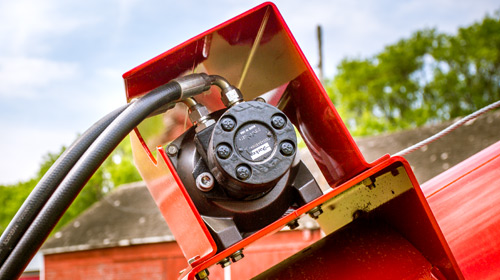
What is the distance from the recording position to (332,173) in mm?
1347

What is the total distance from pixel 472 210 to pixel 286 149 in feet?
2.26

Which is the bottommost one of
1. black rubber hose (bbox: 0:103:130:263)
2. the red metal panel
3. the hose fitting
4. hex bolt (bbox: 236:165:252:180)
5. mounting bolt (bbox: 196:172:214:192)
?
the red metal panel

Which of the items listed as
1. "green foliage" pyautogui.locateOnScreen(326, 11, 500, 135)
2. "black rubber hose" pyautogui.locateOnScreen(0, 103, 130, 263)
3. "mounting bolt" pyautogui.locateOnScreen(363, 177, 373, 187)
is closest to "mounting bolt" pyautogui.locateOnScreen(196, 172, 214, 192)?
"black rubber hose" pyautogui.locateOnScreen(0, 103, 130, 263)

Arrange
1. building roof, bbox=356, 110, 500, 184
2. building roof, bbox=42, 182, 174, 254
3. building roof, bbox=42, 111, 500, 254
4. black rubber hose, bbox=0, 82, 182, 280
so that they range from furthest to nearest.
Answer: building roof, bbox=42, 182, 174, 254 → building roof, bbox=42, 111, 500, 254 → building roof, bbox=356, 110, 500, 184 → black rubber hose, bbox=0, 82, 182, 280

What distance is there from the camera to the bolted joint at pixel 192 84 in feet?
3.69

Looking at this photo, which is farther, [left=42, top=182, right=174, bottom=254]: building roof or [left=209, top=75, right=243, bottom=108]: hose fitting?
[left=42, top=182, right=174, bottom=254]: building roof

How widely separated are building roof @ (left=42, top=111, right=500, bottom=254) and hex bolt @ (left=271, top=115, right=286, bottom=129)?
9095mm

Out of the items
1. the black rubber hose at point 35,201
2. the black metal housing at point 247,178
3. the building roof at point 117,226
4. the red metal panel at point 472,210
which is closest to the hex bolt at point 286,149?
the black metal housing at point 247,178

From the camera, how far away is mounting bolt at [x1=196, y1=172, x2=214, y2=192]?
1.10 meters

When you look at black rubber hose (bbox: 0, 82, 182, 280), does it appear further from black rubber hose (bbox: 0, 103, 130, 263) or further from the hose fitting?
the hose fitting

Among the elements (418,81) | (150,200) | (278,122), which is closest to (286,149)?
(278,122)

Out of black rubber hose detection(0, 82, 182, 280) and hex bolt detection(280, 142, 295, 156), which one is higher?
black rubber hose detection(0, 82, 182, 280)

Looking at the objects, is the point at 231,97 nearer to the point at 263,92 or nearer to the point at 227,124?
the point at 227,124

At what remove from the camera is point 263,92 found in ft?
4.91
